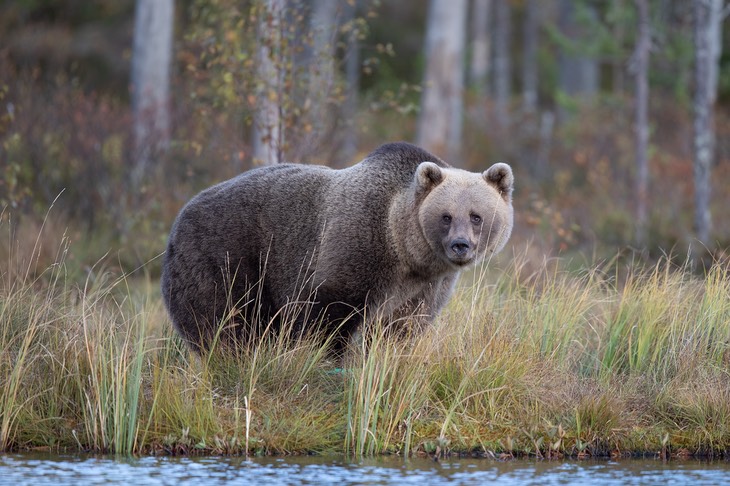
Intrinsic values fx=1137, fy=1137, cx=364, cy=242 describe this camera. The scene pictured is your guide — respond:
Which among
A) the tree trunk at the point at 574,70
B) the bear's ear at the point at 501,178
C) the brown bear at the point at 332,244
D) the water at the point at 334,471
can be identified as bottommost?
the water at the point at 334,471

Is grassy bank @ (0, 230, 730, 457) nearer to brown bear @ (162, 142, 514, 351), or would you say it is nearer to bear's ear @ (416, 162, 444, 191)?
brown bear @ (162, 142, 514, 351)

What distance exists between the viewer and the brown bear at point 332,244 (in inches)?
281

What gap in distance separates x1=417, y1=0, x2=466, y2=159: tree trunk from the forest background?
0.12 ft

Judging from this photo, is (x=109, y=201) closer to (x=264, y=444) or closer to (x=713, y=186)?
(x=264, y=444)

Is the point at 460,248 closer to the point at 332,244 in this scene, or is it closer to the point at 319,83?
the point at 332,244

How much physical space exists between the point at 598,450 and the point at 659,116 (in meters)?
17.0

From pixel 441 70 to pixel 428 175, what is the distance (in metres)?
13.8

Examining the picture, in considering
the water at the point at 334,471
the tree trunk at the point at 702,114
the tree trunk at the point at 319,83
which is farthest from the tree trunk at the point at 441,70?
the water at the point at 334,471

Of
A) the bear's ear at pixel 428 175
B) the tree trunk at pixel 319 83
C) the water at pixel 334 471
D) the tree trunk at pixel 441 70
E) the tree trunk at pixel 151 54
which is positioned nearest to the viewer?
the water at pixel 334 471

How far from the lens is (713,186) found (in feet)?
57.0

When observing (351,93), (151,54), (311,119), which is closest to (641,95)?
(351,93)

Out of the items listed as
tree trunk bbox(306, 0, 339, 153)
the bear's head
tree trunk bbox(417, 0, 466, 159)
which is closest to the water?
the bear's head

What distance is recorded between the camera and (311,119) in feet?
37.0

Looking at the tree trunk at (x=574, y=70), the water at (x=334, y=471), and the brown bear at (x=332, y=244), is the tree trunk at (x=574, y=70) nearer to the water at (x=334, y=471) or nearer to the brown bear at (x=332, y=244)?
the brown bear at (x=332, y=244)
